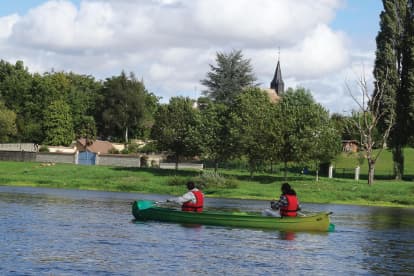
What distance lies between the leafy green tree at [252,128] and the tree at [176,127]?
5673mm

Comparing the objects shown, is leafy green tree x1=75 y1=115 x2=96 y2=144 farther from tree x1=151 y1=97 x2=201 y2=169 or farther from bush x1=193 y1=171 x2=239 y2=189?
bush x1=193 y1=171 x2=239 y2=189

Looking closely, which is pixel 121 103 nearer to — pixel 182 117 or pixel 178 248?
pixel 182 117

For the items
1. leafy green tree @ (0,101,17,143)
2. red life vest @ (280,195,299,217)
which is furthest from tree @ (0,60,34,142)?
red life vest @ (280,195,299,217)

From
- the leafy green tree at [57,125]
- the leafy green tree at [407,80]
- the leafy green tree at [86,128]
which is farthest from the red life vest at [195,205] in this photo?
the leafy green tree at [57,125]

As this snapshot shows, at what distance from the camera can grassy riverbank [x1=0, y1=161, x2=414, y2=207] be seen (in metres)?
71.2

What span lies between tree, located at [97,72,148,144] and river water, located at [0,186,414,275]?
3632 inches

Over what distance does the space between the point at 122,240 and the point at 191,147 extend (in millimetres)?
59730

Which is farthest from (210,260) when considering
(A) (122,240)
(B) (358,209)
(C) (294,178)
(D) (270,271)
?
(C) (294,178)

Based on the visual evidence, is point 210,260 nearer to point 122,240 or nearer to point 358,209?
point 122,240

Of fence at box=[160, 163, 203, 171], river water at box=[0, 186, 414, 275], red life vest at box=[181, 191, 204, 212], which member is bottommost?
river water at box=[0, 186, 414, 275]

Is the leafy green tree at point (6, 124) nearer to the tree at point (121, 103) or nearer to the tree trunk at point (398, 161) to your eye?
the tree at point (121, 103)

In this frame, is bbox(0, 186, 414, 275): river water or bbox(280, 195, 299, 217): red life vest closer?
bbox(0, 186, 414, 275): river water

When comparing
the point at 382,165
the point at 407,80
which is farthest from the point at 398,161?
the point at 382,165

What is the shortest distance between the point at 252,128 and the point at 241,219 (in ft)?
156
